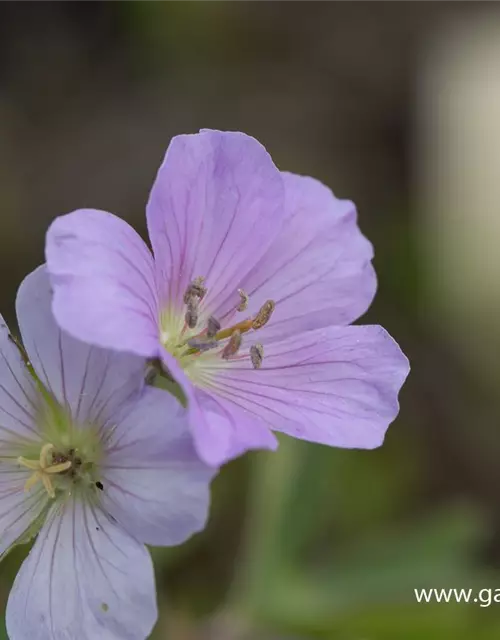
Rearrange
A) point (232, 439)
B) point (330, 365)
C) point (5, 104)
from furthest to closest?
point (5, 104) → point (330, 365) → point (232, 439)

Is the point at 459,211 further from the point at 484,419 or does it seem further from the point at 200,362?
the point at 200,362

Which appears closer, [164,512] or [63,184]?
[164,512]

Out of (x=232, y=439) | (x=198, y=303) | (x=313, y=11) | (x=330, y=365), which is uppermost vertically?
(x=313, y=11)

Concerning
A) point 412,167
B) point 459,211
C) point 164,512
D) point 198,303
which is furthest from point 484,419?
point 164,512

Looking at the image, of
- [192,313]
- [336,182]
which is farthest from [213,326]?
[336,182]

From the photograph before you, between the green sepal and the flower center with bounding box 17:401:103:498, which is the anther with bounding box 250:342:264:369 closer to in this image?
the flower center with bounding box 17:401:103:498

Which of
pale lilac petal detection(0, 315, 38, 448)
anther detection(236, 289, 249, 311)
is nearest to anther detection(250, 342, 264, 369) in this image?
anther detection(236, 289, 249, 311)

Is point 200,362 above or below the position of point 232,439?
above

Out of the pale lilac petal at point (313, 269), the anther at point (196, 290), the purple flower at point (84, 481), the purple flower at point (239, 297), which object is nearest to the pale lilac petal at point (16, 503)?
the purple flower at point (84, 481)
